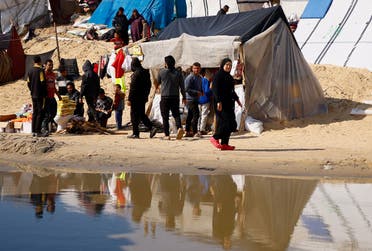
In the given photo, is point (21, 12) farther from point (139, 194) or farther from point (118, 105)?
point (139, 194)

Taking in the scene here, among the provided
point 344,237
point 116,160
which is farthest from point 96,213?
point 116,160

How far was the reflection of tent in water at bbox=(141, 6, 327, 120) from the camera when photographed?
1558 centimetres

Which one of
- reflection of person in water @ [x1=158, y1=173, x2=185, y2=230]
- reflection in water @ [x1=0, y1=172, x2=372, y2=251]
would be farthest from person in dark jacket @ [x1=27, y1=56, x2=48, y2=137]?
reflection of person in water @ [x1=158, y1=173, x2=185, y2=230]

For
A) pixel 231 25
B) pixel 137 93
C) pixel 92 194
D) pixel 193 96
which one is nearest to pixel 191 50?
pixel 231 25

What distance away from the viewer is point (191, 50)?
1608 cm

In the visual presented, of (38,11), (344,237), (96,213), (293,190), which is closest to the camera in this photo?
(344,237)

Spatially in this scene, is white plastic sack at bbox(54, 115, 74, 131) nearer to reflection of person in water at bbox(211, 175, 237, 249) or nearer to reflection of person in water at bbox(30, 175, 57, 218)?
reflection of person in water at bbox(30, 175, 57, 218)

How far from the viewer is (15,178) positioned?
1061 centimetres

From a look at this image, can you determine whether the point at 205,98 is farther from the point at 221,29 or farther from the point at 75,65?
the point at 75,65

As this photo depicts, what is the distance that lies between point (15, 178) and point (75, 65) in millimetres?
12580

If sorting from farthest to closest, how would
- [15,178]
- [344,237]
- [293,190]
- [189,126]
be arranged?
[189,126] → [15,178] → [293,190] → [344,237]

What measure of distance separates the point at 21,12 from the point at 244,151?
55.8 ft

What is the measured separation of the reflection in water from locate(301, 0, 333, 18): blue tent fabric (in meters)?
10.5

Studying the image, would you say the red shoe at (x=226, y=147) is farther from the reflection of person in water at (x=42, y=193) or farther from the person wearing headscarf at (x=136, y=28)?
the person wearing headscarf at (x=136, y=28)
